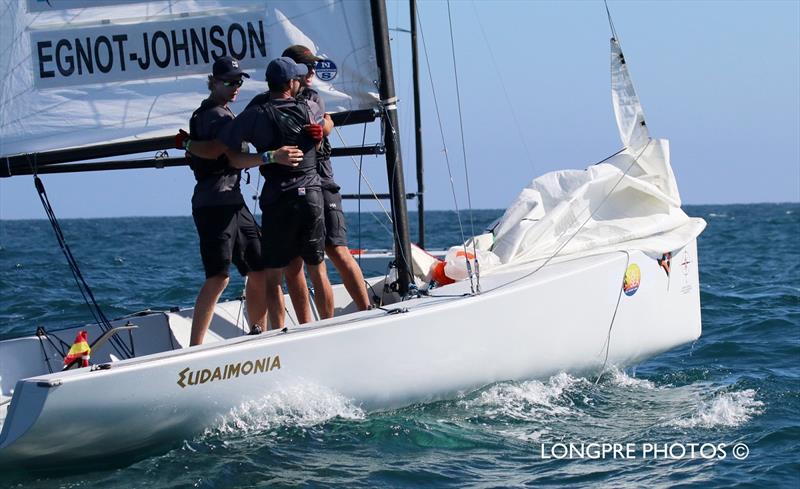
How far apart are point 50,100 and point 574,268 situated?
2905 mm

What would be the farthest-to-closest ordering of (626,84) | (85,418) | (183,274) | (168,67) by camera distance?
(183,274), (626,84), (168,67), (85,418)

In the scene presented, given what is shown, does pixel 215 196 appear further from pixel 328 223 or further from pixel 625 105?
pixel 625 105

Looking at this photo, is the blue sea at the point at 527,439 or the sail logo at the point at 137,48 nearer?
the blue sea at the point at 527,439

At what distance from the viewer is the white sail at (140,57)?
5504 mm

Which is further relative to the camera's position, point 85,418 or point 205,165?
point 205,165

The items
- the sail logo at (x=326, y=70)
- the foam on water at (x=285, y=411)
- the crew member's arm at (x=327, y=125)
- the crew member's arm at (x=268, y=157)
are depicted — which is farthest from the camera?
the sail logo at (x=326, y=70)

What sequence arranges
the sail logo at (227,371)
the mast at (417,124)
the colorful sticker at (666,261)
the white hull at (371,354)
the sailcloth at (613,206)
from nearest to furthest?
the white hull at (371,354)
the sail logo at (227,371)
the colorful sticker at (666,261)
the sailcloth at (613,206)
the mast at (417,124)

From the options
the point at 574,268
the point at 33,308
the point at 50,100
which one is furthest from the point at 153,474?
the point at 33,308

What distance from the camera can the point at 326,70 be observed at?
5770 mm

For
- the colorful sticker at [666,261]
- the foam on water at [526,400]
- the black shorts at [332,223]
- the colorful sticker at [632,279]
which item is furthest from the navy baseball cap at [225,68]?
the colorful sticker at [666,261]

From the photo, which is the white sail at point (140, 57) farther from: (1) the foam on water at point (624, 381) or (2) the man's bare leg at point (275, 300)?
(1) the foam on water at point (624, 381)

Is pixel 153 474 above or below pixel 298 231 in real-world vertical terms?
below

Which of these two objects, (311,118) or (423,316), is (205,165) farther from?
(423,316)

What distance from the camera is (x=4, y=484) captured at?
424cm
